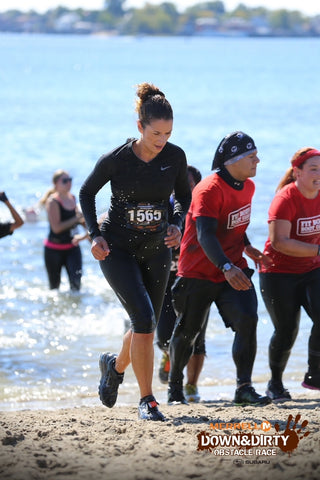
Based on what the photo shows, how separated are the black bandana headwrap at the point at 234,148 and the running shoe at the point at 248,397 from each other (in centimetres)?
162

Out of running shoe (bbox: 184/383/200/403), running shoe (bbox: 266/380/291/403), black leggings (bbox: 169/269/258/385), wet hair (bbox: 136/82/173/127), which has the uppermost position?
wet hair (bbox: 136/82/173/127)

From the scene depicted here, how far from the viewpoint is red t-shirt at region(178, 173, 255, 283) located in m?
6.68

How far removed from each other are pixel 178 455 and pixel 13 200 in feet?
61.1

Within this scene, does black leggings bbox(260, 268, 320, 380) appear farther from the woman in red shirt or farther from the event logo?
the event logo

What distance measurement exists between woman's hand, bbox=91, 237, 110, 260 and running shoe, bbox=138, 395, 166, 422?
0.94 m

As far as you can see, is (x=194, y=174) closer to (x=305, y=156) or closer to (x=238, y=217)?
(x=305, y=156)

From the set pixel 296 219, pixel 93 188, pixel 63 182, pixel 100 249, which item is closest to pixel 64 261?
pixel 63 182

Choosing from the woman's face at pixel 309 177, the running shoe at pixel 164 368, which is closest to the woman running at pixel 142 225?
the woman's face at pixel 309 177

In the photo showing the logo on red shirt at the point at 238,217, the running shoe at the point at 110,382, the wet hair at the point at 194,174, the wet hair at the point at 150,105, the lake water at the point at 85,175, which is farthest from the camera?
the lake water at the point at 85,175

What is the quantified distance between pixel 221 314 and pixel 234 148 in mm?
1189

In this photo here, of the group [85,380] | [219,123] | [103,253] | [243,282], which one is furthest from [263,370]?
[219,123]

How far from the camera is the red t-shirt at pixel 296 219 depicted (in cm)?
709

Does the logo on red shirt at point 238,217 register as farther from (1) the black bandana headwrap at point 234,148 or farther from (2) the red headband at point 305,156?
(2) the red headband at point 305,156

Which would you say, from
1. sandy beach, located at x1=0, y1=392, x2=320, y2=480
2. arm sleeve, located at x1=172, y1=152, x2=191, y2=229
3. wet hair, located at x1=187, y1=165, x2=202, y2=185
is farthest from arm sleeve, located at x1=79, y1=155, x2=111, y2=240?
wet hair, located at x1=187, y1=165, x2=202, y2=185
